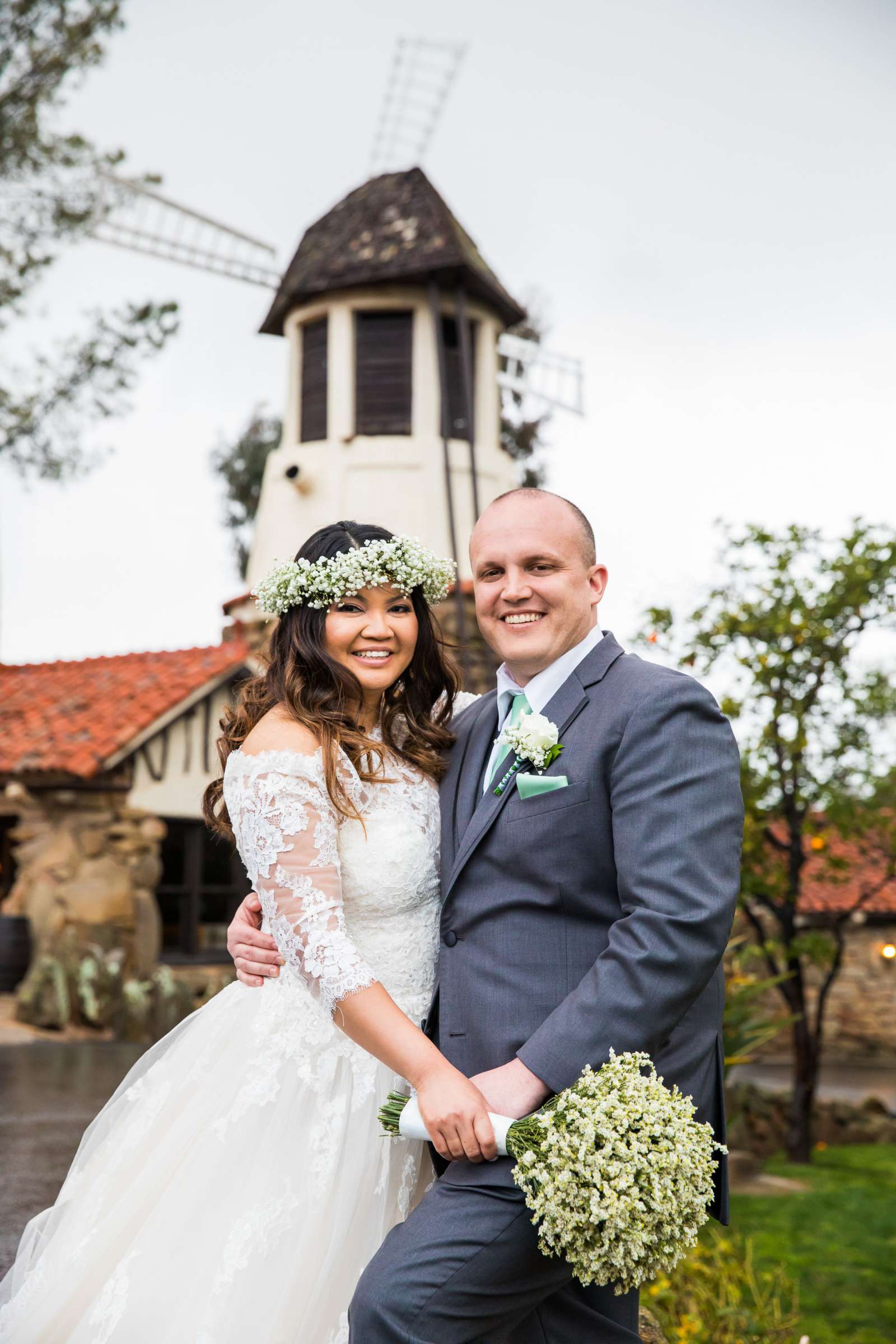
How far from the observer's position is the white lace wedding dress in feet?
8.53

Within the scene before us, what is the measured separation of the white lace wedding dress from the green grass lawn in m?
3.78

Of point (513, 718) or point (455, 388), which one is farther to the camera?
point (455, 388)

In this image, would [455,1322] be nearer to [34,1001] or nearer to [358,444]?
[34,1001]

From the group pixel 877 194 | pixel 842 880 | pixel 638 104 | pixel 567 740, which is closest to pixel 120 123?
pixel 638 104

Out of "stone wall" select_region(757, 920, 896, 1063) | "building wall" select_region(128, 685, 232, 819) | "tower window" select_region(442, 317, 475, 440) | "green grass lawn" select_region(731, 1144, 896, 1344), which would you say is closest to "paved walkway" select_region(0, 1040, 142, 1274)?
"green grass lawn" select_region(731, 1144, 896, 1344)

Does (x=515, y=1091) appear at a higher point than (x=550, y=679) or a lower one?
lower

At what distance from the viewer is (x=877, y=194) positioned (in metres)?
12.3

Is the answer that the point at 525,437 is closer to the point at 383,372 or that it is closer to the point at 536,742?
the point at 383,372

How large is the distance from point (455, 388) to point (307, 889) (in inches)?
451

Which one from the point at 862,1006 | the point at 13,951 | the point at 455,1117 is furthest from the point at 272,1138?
the point at 862,1006

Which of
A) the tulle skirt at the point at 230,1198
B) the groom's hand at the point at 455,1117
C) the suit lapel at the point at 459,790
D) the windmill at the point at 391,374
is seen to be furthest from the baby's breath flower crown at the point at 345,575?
the windmill at the point at 391,374

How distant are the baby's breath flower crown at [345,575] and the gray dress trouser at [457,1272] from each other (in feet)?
4.77

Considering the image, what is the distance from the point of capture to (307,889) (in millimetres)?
2662

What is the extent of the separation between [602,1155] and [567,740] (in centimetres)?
87
